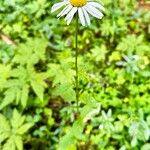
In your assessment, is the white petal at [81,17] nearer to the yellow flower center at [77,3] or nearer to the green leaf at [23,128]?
the yellow flower center at [77,3]

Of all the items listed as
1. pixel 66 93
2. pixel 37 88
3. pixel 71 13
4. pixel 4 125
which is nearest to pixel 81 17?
pixel 71 13

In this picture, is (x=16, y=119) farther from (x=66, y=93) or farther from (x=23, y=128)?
(x=66, y=93)

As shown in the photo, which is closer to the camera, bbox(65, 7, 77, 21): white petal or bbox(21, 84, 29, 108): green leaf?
bbox(65, 7, 77, 21): white petal

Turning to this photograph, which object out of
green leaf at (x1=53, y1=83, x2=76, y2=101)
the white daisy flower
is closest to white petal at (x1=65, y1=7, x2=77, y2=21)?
the white daisy flower

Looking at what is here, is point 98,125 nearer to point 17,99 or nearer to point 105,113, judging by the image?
point 105,113

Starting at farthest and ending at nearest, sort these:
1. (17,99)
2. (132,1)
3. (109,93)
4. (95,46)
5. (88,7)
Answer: (132,1) < (95,46) < (109,93) < (17,99) < (88,7)

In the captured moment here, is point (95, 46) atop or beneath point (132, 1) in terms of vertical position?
beneath

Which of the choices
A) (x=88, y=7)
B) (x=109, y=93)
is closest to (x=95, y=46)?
(x=109, y=93)

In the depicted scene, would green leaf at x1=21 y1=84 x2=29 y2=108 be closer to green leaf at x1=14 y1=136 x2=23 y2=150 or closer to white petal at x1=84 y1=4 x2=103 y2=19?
green leaf at x1=14 y1=136 x2=23 y2=150
